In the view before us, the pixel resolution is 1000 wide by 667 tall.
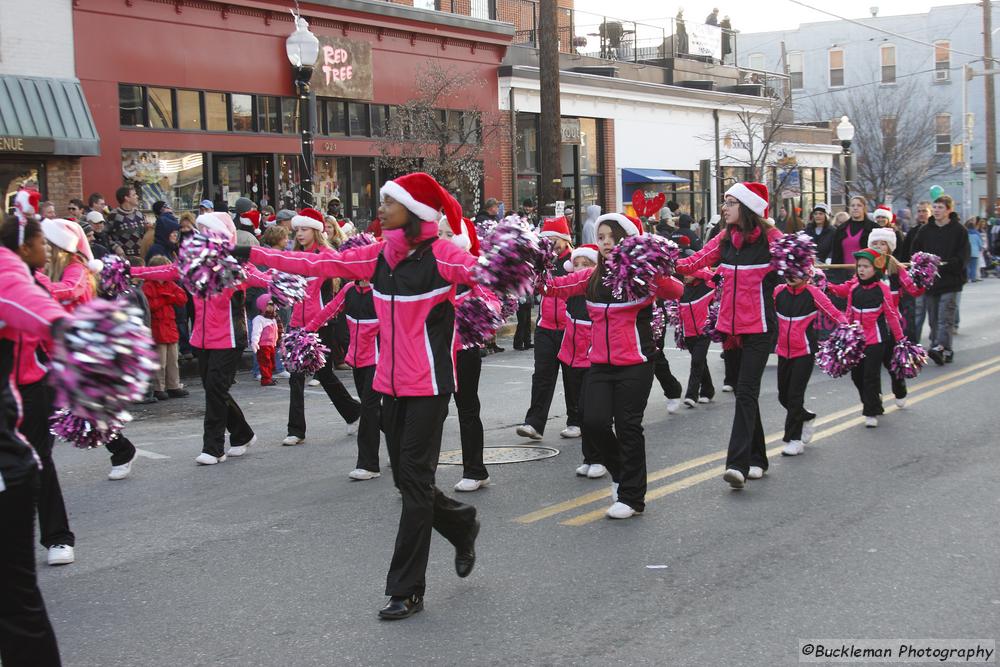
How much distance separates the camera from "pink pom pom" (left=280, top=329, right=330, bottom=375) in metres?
9.54

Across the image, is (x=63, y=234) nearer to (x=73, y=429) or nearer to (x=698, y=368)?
(x=73, y=429)

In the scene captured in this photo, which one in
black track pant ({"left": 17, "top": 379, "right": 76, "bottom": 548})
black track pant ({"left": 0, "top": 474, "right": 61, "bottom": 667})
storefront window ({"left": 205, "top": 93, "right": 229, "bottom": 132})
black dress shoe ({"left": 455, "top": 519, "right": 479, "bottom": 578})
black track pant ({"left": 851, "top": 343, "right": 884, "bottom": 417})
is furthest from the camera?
storefront window ({"left": 205, "top": 93, "right": 229, "bottom": 132})

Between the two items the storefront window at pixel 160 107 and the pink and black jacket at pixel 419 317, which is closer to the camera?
the pink and black jacket at pixel 419 317

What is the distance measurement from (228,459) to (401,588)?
14.7ft

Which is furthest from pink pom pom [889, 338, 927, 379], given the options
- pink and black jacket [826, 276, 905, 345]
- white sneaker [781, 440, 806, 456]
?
white sneaker [781, 440, 806, 456]

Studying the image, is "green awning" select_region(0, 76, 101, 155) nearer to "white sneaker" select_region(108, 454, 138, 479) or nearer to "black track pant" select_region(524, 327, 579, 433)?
"white sneaker" select_region(108, 454, 138, 479)

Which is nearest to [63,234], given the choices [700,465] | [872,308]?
[700,465]

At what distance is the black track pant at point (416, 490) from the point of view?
5.49m

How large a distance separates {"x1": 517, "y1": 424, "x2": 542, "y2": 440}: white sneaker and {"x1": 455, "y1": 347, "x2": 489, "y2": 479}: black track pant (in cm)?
173

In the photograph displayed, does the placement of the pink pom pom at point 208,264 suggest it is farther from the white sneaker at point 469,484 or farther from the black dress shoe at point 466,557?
the white sneaker at point 469,484

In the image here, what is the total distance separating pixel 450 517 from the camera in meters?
5.83

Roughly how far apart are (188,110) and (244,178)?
1.70m

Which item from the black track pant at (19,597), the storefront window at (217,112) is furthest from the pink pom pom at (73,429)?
the storefront window at (217,112)

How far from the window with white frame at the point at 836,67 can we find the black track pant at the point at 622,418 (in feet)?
194
